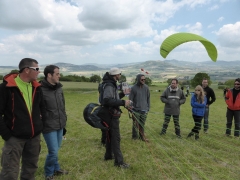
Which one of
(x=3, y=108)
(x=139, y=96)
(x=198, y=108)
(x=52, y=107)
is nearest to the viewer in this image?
(x=3, y=108)

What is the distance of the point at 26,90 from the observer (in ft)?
7.86

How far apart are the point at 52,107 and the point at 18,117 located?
28.8 inches

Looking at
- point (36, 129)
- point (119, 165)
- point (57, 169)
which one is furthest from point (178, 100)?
point (36, 129)

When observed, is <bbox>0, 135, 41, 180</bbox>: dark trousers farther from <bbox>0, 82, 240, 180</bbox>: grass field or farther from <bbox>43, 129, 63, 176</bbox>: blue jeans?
<bbox>0, 82, 240, 180</bbox>: grass field

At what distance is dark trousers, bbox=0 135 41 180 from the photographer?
2285mm

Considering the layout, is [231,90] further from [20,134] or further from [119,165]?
[20,134]

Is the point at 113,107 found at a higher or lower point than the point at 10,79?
lower

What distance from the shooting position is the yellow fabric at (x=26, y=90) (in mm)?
2316

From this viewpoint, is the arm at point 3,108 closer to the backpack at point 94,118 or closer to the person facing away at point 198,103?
the backpack at point 94,118

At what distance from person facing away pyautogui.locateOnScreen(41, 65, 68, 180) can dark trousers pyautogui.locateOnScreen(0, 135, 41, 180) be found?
17.1 inches

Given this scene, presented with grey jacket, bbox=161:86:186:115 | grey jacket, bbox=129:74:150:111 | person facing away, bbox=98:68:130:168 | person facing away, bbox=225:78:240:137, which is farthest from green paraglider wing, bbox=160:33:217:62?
person facing away, bbox=225:78:240:137

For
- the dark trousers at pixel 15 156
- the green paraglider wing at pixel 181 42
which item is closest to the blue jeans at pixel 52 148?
the dark trousers at pixel 15 156

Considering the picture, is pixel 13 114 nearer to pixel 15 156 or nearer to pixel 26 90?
pixel 26 90

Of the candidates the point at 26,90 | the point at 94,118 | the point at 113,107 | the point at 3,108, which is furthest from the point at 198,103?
the point at 3,108
